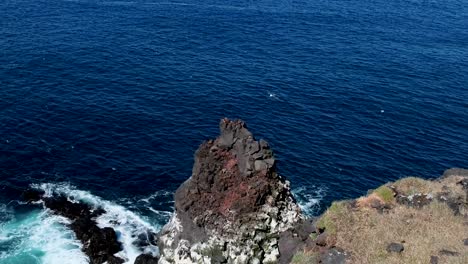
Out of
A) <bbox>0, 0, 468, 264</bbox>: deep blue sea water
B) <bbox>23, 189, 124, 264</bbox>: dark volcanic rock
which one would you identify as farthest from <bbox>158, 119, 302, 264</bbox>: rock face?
<bbox>0, 0, 468, 264</bbox>: deep blue sea water

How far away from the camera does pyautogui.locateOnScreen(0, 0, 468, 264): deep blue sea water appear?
75.8 metres

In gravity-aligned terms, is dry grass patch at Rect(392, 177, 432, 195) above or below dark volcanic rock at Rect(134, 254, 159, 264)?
above

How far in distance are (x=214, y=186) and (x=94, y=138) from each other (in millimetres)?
42338

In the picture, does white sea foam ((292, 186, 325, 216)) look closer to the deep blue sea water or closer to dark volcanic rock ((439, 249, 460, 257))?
the deep blue sea water

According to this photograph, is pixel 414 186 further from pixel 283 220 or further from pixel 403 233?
pixel 283 220

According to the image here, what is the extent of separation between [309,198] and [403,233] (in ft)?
111

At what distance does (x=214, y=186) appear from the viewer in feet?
163

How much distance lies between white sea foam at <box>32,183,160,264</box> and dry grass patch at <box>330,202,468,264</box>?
28.9m

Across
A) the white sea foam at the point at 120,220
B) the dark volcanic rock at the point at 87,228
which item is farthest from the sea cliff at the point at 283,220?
the dark volcanic rock at the point at 87,228

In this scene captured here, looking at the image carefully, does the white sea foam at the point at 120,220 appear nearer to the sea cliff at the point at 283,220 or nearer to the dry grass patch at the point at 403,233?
the sea cliff at the point at 283,220

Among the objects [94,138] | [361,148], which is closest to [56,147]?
[94,138]

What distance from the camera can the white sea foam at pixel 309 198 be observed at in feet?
241

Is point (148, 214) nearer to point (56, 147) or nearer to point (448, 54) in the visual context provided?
point (56, 147)

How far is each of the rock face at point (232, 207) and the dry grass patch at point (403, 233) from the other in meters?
6.43
